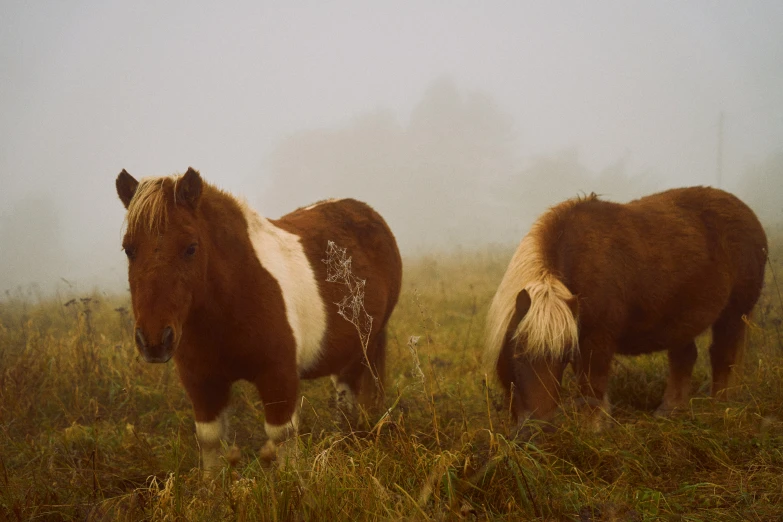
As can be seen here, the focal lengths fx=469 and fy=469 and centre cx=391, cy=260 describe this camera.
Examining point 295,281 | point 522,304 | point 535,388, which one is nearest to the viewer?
point 535,388

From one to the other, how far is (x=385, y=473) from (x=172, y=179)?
194cm

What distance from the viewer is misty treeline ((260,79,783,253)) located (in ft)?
110

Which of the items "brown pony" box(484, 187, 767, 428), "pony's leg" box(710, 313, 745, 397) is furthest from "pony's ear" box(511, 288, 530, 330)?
"pony's leg" box(710, 313, 745, 397)

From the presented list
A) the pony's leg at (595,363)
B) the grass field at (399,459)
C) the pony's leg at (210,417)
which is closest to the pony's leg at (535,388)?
the grass field at (399,459)

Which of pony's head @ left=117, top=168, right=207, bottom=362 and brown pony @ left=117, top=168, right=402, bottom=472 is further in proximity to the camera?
brown pony @ left=117, top=168, right=402, bottom=472

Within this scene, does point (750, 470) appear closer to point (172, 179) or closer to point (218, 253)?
point (218, 253)

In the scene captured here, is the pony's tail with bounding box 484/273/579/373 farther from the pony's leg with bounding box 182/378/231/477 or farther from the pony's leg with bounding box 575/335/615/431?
the pony's leg with bounding box 182/378/231/477

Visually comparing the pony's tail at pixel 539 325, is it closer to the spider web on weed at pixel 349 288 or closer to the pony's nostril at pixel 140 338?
the spider web on weed at pixel 349 288

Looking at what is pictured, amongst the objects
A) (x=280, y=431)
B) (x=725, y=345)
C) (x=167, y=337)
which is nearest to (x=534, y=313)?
(x=280, y=431)

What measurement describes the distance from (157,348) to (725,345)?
497 centimetres

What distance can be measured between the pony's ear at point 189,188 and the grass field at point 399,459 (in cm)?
105

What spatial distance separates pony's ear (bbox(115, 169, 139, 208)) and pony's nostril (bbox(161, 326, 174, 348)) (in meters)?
0.91

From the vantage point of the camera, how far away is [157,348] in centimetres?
223

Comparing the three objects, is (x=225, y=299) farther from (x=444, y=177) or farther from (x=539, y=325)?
(x=444, y=177)
